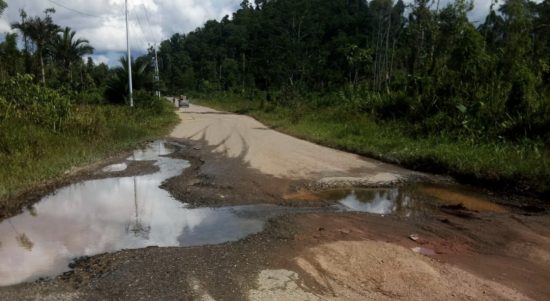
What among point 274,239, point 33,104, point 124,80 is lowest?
point 274,239

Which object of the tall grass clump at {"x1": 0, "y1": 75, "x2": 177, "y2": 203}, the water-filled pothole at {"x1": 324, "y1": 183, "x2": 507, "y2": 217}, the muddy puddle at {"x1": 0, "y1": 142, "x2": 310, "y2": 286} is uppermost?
the tall grass clump at {"x1": 0, "y1": 75, "x2": 177, "y2": 203}

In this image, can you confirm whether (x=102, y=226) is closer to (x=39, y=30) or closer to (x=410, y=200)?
(x=410, y=200)

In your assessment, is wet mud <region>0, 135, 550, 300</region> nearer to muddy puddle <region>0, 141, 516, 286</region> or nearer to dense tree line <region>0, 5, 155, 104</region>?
muddy puddle <region>0, 141, 516, 286</region>

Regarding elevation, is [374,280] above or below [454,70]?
below

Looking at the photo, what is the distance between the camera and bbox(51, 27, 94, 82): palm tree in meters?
37.5

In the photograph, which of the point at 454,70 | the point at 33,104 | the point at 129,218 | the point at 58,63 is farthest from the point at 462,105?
the point at 58,63

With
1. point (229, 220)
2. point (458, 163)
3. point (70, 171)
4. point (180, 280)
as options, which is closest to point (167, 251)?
point (180, 280)

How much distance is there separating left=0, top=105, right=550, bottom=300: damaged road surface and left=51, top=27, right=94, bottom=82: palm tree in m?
32.6

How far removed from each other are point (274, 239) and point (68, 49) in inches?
1523

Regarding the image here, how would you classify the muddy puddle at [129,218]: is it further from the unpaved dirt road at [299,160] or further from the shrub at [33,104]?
the shrub at [33,104]

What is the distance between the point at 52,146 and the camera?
11445 mm

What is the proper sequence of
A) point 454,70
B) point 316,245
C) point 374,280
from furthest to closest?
1. point 454,70
2. point 316,245
3. point 374,280

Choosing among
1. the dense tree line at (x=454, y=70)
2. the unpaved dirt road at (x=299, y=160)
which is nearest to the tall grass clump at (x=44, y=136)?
the unpaved dirt road at (x=299, y=160)

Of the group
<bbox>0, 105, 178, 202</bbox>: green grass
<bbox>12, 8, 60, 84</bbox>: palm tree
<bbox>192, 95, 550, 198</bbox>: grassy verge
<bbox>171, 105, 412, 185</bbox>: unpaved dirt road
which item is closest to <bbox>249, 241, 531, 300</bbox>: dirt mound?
<bbox>171, 105, 412, 185</bbox>: unpaved dirt road
